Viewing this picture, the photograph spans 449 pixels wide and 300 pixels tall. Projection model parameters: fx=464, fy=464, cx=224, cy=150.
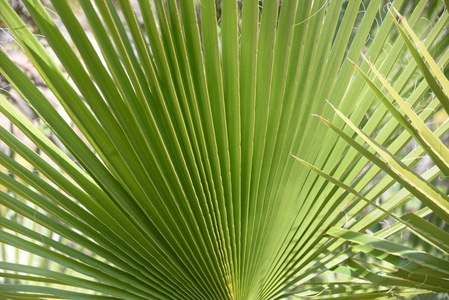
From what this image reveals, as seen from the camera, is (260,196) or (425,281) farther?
(260,196)

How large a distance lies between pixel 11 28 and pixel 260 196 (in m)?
0.57

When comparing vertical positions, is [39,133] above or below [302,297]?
above

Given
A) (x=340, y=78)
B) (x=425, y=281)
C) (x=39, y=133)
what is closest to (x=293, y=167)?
(x=340, y=78)

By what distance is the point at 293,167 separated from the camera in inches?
38.2

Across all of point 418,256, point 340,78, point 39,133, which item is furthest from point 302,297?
point 39,133

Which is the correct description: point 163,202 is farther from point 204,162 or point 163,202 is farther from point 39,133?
point 39,133

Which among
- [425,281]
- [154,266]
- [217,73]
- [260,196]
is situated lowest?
[425,281]

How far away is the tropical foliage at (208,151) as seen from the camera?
0.76 metres

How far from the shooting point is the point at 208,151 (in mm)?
919

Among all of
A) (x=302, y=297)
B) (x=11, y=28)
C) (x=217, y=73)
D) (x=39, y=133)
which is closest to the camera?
(x=11, y=28)

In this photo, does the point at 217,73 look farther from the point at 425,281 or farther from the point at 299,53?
A: the point at 425,281

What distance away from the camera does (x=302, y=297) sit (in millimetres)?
1091

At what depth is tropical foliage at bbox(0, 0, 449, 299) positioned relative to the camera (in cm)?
76

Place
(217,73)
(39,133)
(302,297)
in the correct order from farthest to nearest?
(302,297) → (39,133) → (217,73)
